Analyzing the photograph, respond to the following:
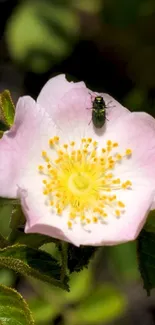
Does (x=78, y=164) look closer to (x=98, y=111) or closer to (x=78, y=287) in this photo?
(x=98, y=111)

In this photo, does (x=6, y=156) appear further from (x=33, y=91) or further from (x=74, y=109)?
(x=33, y=91)

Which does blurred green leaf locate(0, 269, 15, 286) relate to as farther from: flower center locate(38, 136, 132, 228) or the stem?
the stem

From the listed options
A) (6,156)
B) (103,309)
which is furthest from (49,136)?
(103,309)

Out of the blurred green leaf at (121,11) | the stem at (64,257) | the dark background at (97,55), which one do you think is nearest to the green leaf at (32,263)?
the stem at (64,257)

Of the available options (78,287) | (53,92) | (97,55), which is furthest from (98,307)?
(97,55)

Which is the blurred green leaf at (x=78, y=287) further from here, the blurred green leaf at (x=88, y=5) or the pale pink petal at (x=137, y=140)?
the blurred green leaf at (x=88, y=5)

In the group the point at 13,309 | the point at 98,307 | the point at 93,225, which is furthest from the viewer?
the point at 98,307
